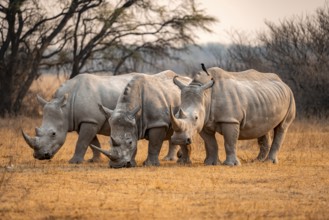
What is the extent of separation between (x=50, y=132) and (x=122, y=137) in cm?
161

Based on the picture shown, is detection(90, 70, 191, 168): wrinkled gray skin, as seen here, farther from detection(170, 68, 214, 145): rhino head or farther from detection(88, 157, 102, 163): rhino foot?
detection(88, 157, 102, 163): rhino foot

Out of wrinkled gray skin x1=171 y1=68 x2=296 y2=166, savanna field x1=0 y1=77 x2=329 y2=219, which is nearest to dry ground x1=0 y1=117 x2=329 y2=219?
savanna field x1=0 y1=77 x2=329 y2=219

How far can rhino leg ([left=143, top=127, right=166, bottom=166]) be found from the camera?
14.4m

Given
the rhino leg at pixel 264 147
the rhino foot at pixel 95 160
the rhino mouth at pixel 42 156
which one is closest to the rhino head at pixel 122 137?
the rhino mouth at pixel 42 156

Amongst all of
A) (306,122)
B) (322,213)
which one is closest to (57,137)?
(322,213)

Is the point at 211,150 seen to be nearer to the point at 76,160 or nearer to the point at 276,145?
the point at 276,145

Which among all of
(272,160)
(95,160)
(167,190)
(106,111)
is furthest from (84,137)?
(167,190)

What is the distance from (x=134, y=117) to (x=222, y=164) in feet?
5.36

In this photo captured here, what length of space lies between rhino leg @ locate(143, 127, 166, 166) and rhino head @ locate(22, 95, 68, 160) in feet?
4.88

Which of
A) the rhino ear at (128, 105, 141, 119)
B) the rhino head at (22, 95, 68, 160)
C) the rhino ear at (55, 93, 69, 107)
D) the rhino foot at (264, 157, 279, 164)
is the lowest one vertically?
the rhino foot at (264, 157, 279, 164)

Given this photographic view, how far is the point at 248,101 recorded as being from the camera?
14703mm

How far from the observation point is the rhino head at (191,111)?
524 inches

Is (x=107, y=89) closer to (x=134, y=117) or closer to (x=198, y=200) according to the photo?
(x=134, y=117)

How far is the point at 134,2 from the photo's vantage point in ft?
97.3
